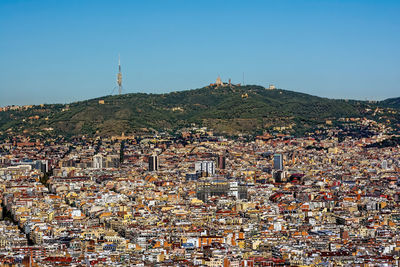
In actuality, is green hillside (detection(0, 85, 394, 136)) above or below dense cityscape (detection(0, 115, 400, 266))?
above

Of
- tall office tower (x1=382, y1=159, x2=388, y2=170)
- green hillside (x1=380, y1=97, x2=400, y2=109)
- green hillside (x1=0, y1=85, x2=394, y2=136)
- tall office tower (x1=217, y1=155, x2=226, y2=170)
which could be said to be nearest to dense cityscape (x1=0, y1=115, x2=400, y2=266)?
tall office tower (x1=217, y1=155, x2=226, y2=170)

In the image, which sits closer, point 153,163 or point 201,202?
point 201,202

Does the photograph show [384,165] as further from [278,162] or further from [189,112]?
[189,112]

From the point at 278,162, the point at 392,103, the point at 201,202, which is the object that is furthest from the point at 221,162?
the point at 392,103

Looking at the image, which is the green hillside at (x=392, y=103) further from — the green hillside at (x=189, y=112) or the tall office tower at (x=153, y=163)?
the tall office tower at (x=153, y=163)

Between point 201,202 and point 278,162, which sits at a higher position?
point 278,162

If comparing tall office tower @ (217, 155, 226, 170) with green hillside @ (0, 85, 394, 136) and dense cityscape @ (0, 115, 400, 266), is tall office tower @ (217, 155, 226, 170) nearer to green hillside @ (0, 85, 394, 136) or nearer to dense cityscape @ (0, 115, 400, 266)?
dense cityscape @ (0, 115, 400, 266)

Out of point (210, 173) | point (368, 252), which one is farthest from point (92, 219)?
point (210, 173)

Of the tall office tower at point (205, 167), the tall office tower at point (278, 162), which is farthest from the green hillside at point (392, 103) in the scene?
the tall office tower at point (205, 167)
